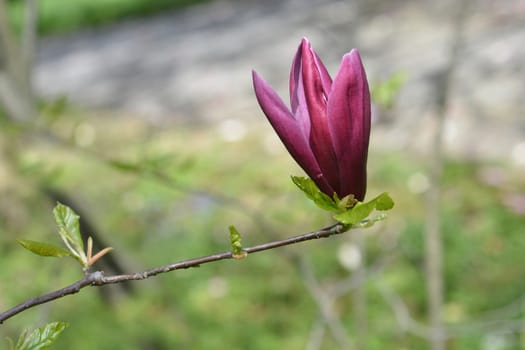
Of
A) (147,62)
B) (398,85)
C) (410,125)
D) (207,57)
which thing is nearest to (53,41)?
(147,62)

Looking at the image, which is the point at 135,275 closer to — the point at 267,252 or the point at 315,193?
the point at 315,193

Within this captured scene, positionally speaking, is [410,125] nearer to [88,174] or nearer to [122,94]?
[88,174]

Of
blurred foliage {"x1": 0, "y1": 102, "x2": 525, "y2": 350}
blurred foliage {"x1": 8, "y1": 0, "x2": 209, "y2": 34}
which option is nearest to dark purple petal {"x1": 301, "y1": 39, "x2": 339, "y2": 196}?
blurred foliage {"x1": 0, "y1": 102, "x2": 525, "y2": 350}

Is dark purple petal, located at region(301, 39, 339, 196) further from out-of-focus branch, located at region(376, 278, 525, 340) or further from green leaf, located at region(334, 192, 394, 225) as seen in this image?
out-of-focus branch, located at region(376, 278, 525, 340)

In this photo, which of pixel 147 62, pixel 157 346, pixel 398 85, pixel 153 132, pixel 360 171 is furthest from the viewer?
pixel 147 62

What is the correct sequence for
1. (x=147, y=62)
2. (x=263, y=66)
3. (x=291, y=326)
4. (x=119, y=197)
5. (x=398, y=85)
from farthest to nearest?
(x=147, y=62), (x=263, y=66), (x=119, y=197), (x=291, y=326), (x=398, y=85)

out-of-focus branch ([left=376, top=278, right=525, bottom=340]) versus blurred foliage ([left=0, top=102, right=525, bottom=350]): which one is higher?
blurred foliage ([left=0, top=102, right=525, bottom=350])
